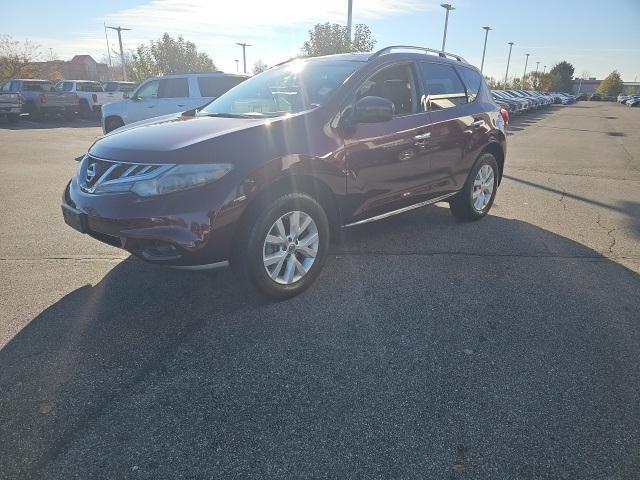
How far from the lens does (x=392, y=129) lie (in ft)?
12.2

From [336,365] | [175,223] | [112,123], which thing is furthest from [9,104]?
[336,365]

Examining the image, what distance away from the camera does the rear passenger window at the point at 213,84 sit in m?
10.6

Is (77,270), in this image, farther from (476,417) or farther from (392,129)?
(476,417)

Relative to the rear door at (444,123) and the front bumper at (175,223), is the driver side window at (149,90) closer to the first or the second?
the rear door at (444,123)

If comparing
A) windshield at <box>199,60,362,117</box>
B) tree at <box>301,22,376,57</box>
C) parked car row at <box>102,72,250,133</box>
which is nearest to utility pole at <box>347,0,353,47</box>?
tree at <box>301,22,376,57</box>

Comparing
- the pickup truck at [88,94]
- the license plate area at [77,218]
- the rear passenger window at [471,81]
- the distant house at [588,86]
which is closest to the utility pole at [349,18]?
the pickup truck at [88,94]

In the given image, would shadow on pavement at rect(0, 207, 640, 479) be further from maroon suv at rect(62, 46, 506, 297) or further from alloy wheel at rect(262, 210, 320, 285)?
maroon suv at rect(62, 46, 506, 297)

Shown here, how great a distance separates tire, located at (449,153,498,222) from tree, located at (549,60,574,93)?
12644 cm

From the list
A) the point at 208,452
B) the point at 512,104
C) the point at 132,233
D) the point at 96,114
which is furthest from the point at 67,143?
the point at 512,104

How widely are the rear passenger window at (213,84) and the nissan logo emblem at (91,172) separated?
26.8ft

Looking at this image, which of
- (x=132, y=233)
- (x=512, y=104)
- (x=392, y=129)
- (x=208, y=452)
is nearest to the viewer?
(x=208, y=452)

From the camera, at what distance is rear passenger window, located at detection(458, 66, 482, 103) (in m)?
4.89

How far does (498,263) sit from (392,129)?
5.16ft

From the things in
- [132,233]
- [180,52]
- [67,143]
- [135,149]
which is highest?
[180,52]
